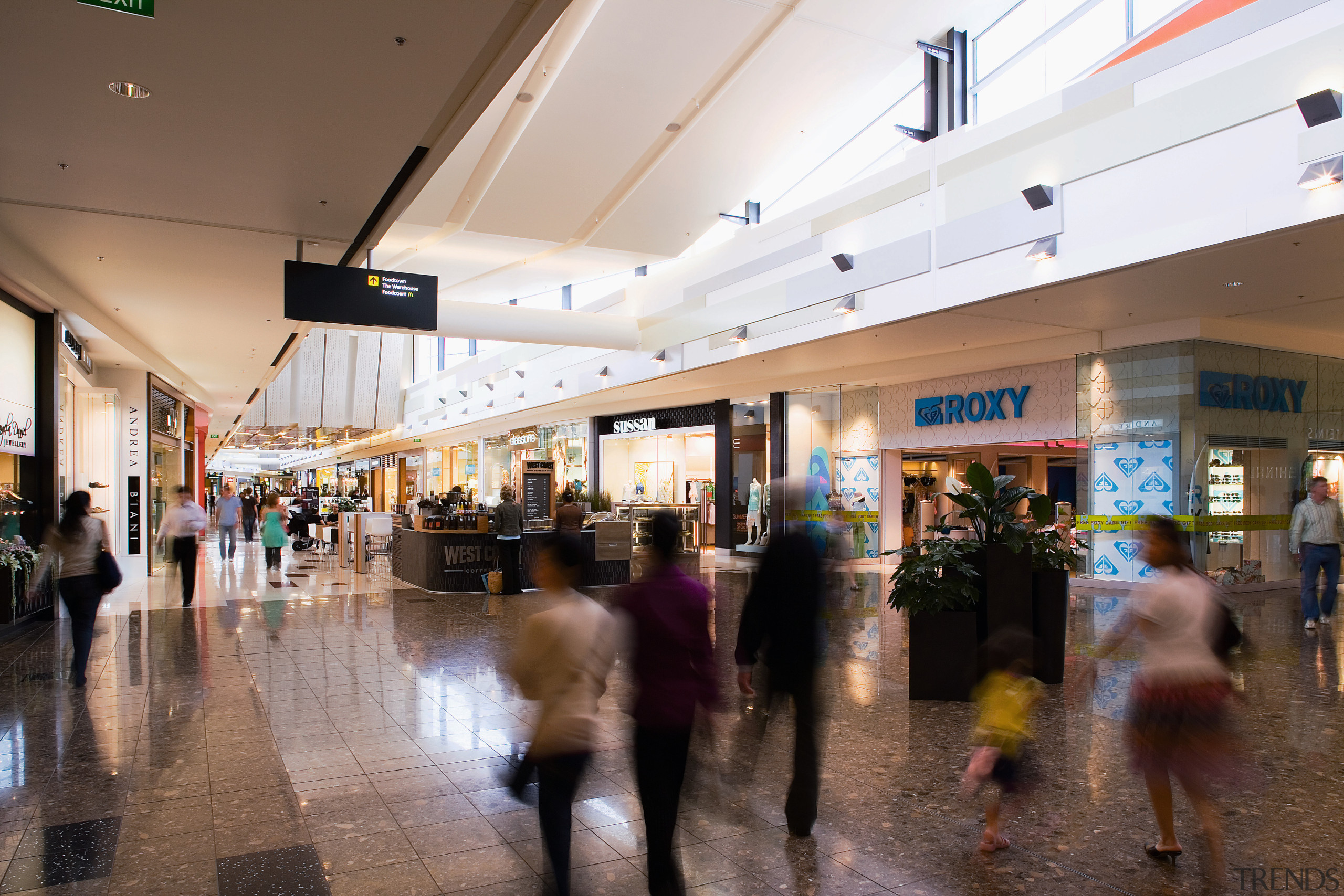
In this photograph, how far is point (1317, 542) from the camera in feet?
28.7

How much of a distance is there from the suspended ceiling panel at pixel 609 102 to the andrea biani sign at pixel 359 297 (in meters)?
3.47

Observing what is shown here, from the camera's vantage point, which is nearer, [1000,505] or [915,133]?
[1000,505]

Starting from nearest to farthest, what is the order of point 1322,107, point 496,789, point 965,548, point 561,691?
point 561,691, point 496,789, point 965,548, point 1322,107

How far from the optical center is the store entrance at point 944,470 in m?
17.6

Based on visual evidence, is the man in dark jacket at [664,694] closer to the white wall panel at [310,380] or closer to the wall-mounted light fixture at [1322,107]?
the wall-mounted light fixture at [1322,107]

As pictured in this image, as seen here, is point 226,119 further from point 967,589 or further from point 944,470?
point 944,470

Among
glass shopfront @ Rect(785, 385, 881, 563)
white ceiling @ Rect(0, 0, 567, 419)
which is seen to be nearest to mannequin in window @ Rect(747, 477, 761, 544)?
glass shopfront @ Rect(785, 385, 881, 563)

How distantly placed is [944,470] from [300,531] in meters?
15.5

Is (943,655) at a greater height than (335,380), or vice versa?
(335,380)

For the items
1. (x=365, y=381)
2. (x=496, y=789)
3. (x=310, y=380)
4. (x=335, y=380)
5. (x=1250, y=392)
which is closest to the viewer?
(x=496, y=789)

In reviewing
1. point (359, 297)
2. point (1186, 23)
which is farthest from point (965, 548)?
point (359, 297)

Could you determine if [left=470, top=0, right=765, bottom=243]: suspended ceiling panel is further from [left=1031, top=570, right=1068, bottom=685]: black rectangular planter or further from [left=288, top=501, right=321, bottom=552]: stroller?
[left=288, top=501, right=321, bottom=552]: stroller

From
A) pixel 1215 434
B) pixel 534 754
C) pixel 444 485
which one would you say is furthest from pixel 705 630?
pixel 444 485

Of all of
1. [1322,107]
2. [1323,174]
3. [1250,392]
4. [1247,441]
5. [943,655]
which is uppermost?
[1322,107]
